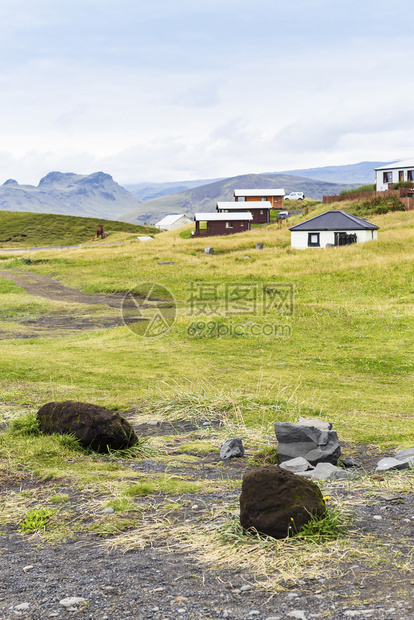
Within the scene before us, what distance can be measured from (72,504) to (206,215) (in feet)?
Answer: 274

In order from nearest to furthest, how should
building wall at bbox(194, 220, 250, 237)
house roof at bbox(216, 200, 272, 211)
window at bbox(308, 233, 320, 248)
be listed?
window at bbox(308, 233, 320, 248) → building wall at bbox(194, 220, 250, 237) → house roof at bbox(216, 200, 272, 211)

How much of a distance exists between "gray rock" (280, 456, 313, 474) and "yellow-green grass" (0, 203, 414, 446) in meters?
1.99

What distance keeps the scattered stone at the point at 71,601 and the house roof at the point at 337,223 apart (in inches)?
1857

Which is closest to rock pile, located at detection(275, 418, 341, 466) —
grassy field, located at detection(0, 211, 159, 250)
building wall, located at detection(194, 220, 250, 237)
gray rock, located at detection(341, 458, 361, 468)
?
gray rock, located at detection(341, 458, 361, 468)

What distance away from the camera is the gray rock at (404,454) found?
758 centimetres

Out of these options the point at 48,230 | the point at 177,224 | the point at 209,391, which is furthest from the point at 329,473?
the point at 177,224

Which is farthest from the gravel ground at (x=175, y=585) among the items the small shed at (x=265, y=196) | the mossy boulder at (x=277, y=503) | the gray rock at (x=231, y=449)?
the small shed at (x=265, y=196)

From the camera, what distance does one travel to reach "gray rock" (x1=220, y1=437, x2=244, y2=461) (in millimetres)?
8047

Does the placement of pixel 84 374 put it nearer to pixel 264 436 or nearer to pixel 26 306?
pixel 264 436

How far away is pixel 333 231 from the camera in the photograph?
50.6 m

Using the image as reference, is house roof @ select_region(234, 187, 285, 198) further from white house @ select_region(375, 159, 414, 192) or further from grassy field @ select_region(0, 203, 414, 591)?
grassy field @ select_region(0, 203, 414, 591)

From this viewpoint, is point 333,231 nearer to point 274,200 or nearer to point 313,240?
point 313,240

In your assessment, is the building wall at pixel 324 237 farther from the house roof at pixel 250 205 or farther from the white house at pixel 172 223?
the white house at pixel 172 223

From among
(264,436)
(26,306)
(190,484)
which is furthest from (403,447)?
(26,306)
